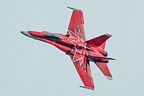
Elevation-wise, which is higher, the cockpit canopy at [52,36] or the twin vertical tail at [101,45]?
the cockpit canopy at [52,36]

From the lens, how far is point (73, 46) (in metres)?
95.6

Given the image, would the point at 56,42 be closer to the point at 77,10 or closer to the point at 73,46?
the point at 73,46

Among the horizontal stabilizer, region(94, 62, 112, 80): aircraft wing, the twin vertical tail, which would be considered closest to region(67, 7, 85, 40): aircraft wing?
the horizontal stabilizer

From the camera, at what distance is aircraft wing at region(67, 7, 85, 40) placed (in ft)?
325

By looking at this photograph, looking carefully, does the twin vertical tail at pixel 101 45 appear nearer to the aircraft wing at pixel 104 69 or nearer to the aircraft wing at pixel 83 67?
the aircraft wing at pixel 104 69

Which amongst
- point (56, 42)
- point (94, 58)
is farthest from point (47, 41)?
point (94, 58)

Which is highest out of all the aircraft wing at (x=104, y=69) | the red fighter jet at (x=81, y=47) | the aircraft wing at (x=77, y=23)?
the aircraft wing at (x=77, y=23)

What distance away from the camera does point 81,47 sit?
96312 millimetres

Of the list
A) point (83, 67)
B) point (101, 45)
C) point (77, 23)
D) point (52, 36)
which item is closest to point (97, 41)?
point (101, 45)

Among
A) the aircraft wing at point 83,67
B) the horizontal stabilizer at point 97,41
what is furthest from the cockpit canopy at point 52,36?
the horizontal stabilizer at point 97,41

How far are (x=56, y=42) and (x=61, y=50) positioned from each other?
5.34 ft

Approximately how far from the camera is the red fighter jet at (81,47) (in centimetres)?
9362

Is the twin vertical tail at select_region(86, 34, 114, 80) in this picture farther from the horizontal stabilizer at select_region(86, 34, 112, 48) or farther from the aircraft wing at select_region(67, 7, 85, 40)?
the aircraft wing at select_region(67, 7, 85, 40)

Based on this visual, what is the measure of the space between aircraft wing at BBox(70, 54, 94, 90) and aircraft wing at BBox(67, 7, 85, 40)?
448 cm
